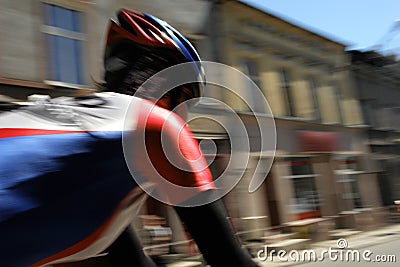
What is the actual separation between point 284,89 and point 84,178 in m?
13.6

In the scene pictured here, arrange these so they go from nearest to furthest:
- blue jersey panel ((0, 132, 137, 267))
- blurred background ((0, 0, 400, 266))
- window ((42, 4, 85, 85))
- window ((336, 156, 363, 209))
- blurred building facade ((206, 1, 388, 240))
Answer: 1. blue jersey panel ((0, 132, 137, 267))
2. blurred background ((0, 0, 400, 266))
3. window ((42, 4, 85, 85))
4. blurred building facade ((206, 1, 388, 240))
5. window ((336, 156, 363, 209))

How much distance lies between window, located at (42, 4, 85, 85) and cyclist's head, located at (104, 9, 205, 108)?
23.4ft

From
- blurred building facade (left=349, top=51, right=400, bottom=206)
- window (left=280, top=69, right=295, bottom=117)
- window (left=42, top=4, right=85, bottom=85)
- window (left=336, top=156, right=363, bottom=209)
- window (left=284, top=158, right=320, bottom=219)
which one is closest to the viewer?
window (left=42, top=4, right=85, bottom=85)

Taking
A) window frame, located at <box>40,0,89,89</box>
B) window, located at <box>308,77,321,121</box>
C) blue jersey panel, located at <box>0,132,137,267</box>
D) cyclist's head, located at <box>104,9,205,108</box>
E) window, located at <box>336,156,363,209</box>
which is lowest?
window, located at <box>336,156,363,209</box>

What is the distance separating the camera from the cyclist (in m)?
1.08

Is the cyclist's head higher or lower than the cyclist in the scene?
higher

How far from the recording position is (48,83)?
8.09m

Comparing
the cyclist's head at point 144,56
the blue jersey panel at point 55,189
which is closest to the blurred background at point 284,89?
the cyclist's head at point 144,56

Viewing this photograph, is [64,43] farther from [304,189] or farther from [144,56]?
[304,189]

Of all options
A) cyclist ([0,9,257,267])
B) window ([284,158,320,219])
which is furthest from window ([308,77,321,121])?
cyclist ([0,9,257,267])

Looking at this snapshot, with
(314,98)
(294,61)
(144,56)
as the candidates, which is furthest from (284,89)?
(144,56)

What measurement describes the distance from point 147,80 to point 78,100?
10.9 inches

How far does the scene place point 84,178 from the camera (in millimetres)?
1163

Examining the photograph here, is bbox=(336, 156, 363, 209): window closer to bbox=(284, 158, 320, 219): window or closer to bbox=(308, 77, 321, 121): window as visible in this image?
bbox=(284, 158, 320, 219): window
